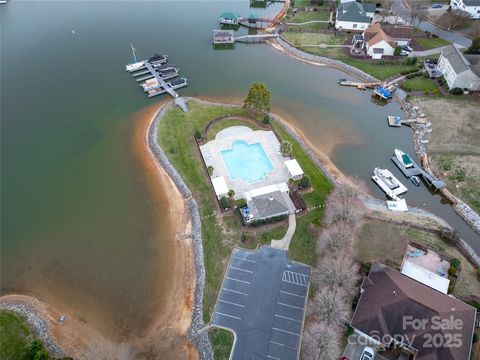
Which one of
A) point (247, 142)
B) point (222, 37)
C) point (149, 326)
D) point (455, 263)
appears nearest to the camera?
point (149, 326)

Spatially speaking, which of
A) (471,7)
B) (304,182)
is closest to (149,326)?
(304,182)

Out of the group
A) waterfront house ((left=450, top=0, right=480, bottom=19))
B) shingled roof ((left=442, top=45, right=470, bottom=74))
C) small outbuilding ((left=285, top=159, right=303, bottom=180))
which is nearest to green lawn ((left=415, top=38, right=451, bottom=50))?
shingled roof ((left=442, top=45, right=470, bottom=74))

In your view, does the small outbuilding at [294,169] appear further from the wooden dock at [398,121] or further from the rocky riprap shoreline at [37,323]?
the rocky riprap shoreline at [37,323]

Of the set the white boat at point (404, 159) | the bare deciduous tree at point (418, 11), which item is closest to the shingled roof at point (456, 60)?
the bare deciduous tree at point (418, 11)

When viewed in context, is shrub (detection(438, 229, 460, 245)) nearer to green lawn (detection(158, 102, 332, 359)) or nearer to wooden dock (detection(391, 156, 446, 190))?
wooden dock (detection(391, 156, 446, 190))

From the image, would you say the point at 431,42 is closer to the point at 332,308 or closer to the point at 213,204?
the point at 213,204
